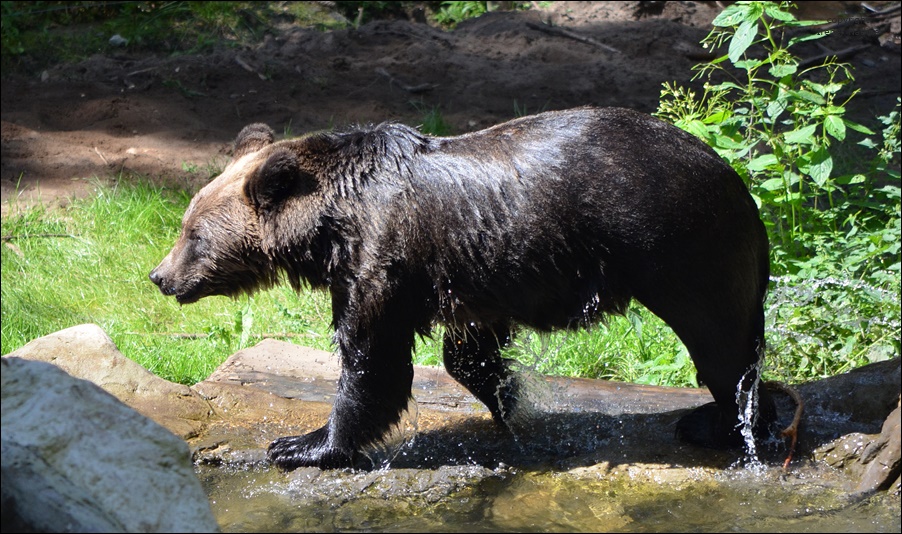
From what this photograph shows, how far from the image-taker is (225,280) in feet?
16.5

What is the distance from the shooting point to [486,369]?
5223 millimetres

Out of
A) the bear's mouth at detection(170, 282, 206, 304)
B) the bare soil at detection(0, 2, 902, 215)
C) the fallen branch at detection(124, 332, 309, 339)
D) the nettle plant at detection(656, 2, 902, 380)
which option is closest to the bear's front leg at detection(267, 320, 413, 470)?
the bear's mouth at detection(170, 282, 206, 304)

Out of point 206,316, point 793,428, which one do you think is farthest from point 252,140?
point 793,428

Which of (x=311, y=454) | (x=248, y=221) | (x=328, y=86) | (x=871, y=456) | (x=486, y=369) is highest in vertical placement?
(x=248, y=221)

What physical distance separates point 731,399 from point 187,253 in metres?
2.74

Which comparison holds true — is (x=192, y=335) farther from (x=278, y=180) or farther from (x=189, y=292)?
(x=278, y=180)

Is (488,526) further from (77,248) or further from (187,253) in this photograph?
(77,248)

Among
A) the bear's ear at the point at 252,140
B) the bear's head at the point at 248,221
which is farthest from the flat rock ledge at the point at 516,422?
the bear's ear at the point at 252,140

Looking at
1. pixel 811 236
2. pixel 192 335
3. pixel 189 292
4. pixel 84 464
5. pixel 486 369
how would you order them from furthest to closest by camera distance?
pixel 192 335
pixel 811 236
pixel 486 369
pixel 189 292
pixel 84 464

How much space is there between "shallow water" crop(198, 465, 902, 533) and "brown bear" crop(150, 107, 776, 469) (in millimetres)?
265

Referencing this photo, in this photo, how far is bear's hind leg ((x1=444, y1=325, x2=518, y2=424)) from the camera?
17.0 feet

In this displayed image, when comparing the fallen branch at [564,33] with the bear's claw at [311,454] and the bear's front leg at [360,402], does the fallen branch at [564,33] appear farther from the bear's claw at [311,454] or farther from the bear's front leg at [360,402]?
the bear's claw at [311,454]

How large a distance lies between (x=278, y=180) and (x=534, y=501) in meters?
1.85

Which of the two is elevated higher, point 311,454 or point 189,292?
point 189,292
